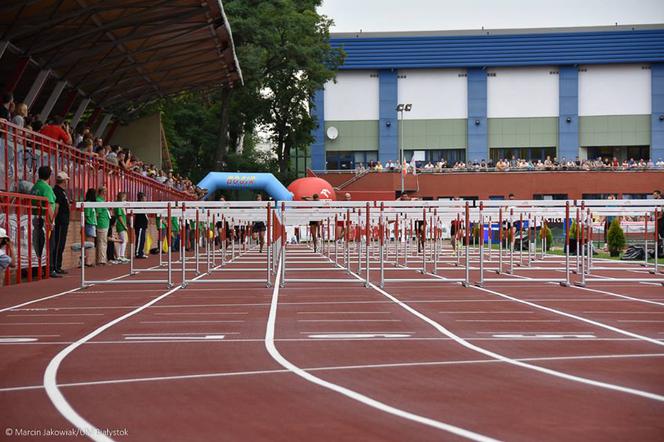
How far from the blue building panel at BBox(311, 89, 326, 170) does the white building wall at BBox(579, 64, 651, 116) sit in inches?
751

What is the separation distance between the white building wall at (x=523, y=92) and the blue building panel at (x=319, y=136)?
12.4 m

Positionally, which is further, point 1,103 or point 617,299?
point 1,103

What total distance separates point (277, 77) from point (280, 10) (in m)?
4.89

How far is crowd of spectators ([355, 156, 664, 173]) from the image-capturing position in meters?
66.4

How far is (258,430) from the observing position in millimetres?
5152

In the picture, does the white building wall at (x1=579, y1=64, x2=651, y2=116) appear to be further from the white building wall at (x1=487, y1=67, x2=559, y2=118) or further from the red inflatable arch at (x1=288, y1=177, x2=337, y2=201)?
the red inflatable arch at (x1=288, y1=177, x2=337, y2=201)

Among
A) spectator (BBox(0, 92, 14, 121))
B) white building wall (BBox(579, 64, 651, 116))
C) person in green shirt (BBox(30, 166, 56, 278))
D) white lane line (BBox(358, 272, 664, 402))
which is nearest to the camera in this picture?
white lane line (BBox(358, 272, 664, 402))

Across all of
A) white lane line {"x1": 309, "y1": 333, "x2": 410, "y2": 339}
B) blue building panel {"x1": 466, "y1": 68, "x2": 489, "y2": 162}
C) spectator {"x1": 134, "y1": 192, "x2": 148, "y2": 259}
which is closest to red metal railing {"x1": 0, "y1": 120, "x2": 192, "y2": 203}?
spectator {"x1": 134, "y1": 192, "x2": 148, "y2": 259}

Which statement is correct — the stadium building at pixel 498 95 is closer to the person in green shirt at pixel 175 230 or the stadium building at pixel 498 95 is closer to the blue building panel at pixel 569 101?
the blue building panel at pixel 569 101

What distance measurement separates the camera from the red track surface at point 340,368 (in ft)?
17.4

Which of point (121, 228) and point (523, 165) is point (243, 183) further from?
point (121, 228)

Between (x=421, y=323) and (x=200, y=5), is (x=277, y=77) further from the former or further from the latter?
(x=421, y=323)

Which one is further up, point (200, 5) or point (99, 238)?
point (200, 5)

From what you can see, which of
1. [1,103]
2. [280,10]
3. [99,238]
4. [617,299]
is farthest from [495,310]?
[280,10]
